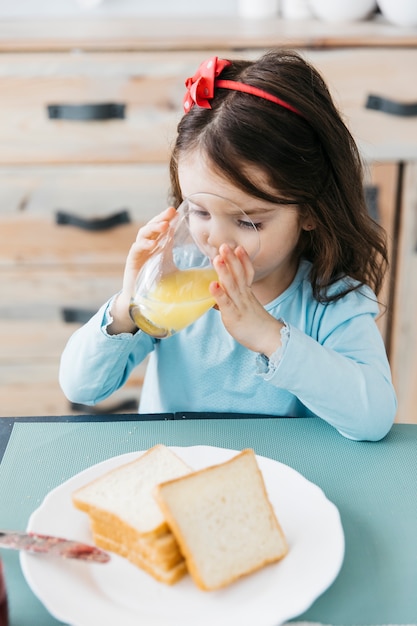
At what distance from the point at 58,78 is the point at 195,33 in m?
0.38

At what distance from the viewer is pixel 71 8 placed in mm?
2293

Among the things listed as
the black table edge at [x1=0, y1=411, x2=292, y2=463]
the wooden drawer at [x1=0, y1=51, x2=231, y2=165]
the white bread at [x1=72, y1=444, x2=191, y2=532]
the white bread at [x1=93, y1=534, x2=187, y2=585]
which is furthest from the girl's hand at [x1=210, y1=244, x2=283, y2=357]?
the wooden drawer at [x1=0, y1=51, x2=231, y2=165]

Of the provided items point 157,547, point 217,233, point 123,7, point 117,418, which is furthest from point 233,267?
point 123,7

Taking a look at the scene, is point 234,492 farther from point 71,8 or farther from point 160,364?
point 71,8

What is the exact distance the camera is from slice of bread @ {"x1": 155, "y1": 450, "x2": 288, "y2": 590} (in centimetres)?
68

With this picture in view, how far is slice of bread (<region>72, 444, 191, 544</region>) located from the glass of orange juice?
18 centimetres

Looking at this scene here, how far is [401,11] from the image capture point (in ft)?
6.56

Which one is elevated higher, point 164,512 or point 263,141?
point 263,141

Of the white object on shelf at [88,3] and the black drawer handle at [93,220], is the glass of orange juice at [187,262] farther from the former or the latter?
the white object on shelf at [88,3]

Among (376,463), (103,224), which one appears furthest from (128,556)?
(103,224)

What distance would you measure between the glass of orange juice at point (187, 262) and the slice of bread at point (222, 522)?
240 millimetres

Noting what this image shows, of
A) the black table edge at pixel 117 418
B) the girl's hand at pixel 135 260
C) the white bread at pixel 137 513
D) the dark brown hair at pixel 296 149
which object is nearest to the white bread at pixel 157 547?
the white bread at pixel 137 513

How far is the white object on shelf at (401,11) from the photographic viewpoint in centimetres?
199

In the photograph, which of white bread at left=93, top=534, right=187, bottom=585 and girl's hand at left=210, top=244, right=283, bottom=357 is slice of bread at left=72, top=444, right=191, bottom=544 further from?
girl's hand at left=210, top=244, right=283, bottom=357
